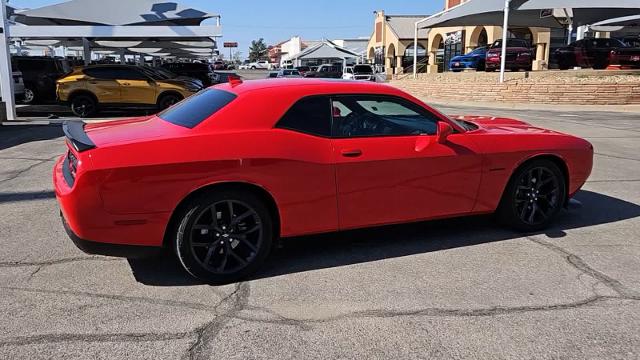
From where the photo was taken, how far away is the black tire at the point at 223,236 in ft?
13.4

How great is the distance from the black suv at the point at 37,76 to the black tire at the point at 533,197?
1938 centimetres

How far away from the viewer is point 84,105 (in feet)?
56.4

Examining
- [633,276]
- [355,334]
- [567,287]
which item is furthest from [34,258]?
[633,276]

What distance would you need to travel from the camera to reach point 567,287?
419cm

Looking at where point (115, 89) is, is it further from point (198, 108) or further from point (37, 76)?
point (198, 108)

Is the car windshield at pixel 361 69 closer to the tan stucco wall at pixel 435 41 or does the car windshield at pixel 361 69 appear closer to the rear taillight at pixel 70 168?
the tan stucco wall at pixel 435 41

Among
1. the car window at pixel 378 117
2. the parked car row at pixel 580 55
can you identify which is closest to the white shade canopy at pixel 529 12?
the parked car row at pixel 580 55

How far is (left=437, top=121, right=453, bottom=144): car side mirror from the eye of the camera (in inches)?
187

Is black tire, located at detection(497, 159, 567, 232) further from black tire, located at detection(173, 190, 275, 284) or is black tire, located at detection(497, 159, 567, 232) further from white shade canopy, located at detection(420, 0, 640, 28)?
white shade canopy, located at detection(420, 0, 640, 28)

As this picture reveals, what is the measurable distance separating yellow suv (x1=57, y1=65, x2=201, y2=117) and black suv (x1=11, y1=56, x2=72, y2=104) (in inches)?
166

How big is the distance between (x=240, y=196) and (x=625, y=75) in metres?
23.3

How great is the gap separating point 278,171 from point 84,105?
14.9 metres

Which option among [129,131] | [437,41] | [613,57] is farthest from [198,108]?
[437,41]

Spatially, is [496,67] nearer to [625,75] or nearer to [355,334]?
[625,75]
